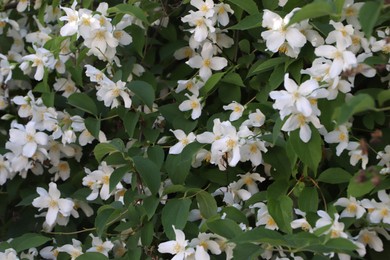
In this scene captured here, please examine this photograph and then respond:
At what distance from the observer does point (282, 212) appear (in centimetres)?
164

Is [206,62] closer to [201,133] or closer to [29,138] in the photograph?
[201,133]

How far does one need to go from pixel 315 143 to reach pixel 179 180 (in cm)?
36

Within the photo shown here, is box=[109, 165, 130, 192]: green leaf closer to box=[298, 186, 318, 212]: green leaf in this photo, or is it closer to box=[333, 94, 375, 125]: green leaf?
box=[298, 186, 318, 212]: green leaf

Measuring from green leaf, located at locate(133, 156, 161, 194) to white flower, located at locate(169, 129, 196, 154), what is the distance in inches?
5.2

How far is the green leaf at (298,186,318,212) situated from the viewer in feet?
5.61

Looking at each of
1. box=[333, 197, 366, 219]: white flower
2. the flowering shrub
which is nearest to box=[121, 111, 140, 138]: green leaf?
the flowering shrub

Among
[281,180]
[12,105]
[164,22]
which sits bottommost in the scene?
[12,105]

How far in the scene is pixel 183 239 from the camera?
170cm

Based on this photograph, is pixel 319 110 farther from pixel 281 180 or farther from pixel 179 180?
pixel 179 180

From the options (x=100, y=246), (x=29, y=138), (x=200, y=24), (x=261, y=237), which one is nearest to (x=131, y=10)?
(x=200, y=24)

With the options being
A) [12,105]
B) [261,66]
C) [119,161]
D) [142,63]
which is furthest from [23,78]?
[261,66]

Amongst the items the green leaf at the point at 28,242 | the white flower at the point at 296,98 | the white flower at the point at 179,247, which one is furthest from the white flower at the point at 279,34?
the green leaf at the point at 28,242

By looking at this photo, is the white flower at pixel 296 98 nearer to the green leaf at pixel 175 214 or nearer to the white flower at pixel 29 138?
the green leaf at pixel 175 214

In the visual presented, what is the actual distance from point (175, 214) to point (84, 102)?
0.48m
